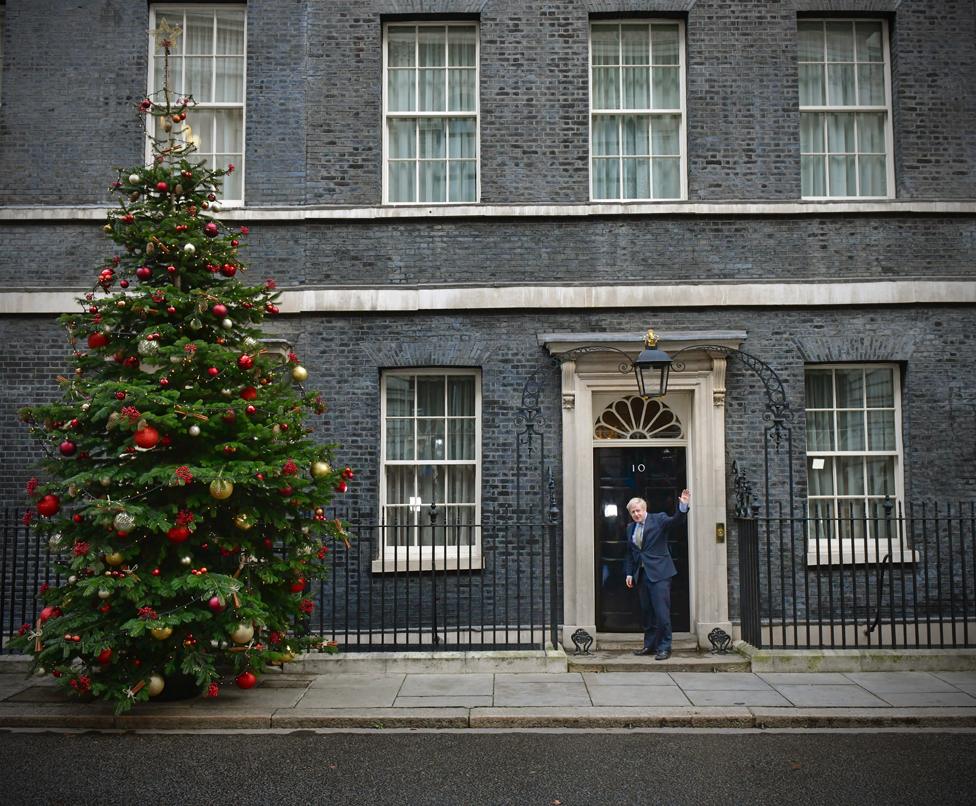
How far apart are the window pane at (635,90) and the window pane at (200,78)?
5.23 metres

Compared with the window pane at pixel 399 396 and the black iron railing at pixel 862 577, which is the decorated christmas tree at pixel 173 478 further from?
the black iron railing at pixel 862 577

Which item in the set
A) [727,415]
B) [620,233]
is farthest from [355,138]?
[727,415]

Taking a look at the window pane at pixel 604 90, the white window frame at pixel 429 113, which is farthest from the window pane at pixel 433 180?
the window pane at pixel 604 90

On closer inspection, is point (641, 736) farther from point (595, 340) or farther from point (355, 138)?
point (355, 138)

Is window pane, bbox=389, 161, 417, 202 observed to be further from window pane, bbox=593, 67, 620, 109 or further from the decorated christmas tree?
the decorated christmas tree

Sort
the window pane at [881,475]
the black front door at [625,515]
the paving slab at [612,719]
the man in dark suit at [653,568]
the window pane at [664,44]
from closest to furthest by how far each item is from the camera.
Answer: the paving slab at [612,719]
the man in dark suit at [653,568]
the black front door at [625,515]
the window pane at [881,475]
the window pane at [664,44]

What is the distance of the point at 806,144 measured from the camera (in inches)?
452

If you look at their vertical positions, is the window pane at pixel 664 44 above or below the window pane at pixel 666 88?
above

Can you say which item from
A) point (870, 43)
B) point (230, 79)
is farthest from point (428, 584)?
point (870, 43)

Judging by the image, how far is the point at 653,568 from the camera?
9.91 meters

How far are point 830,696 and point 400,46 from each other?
29.4ft

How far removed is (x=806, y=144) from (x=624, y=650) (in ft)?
21.7

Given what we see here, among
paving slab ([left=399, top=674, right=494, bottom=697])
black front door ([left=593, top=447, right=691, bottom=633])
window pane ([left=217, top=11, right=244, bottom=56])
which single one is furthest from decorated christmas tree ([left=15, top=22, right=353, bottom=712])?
black front door ([left=593, top=447, right=691, bottom=633])

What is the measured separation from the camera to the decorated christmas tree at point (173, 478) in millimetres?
7684
